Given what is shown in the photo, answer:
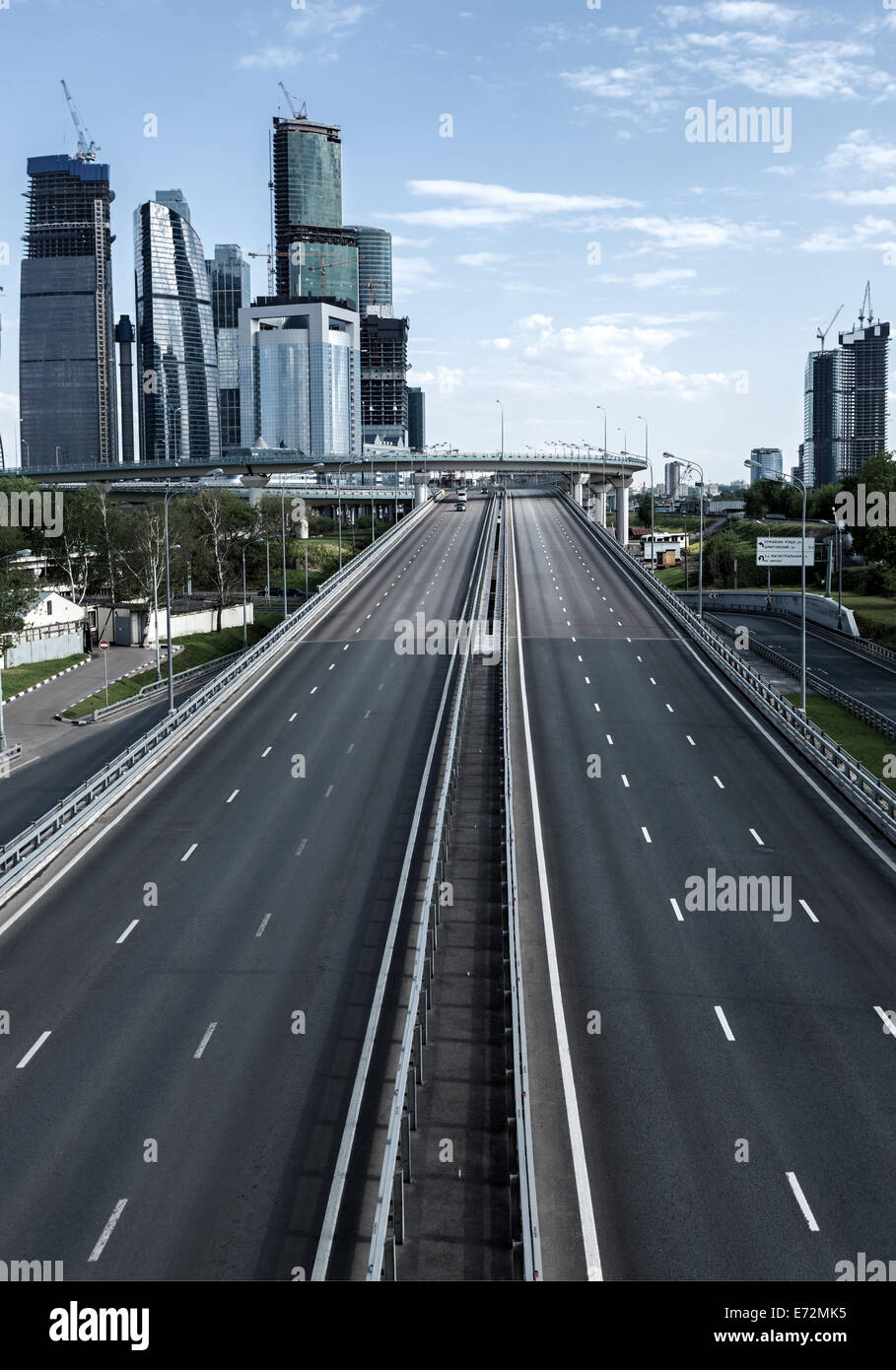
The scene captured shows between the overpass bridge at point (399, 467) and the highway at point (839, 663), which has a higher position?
the overpass bridge at point (399, 467)

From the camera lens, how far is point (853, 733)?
4669 centimetres

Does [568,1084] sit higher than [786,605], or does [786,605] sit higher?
[786,605]

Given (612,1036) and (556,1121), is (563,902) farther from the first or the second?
(556,1121)

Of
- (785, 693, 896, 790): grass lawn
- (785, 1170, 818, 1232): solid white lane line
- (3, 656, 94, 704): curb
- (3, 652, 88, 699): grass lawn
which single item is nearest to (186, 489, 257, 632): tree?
(3, 652, 88, 699): grass lawn

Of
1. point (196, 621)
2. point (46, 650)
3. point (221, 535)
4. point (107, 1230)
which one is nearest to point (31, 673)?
point (46, 650)

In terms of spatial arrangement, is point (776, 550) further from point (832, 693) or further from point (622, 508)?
point (622, 508)

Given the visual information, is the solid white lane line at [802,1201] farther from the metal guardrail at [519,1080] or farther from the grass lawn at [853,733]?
the grass lawn at [853,733]

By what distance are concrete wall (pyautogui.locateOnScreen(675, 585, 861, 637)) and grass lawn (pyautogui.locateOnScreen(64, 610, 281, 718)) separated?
36.8 metres

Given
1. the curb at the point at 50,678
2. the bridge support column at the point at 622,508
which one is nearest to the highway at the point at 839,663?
the curb at the point at 50,678

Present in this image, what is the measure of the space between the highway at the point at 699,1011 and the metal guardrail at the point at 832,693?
10.2 meters

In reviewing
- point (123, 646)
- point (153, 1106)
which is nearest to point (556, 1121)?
point (153, 1106)

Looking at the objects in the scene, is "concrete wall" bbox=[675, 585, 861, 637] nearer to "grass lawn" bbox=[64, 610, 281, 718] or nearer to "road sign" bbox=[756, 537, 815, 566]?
"road sign" bbox=[756, 537, 815, 566]

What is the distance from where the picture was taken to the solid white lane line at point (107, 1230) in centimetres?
1325

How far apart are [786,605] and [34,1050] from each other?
269 ft
